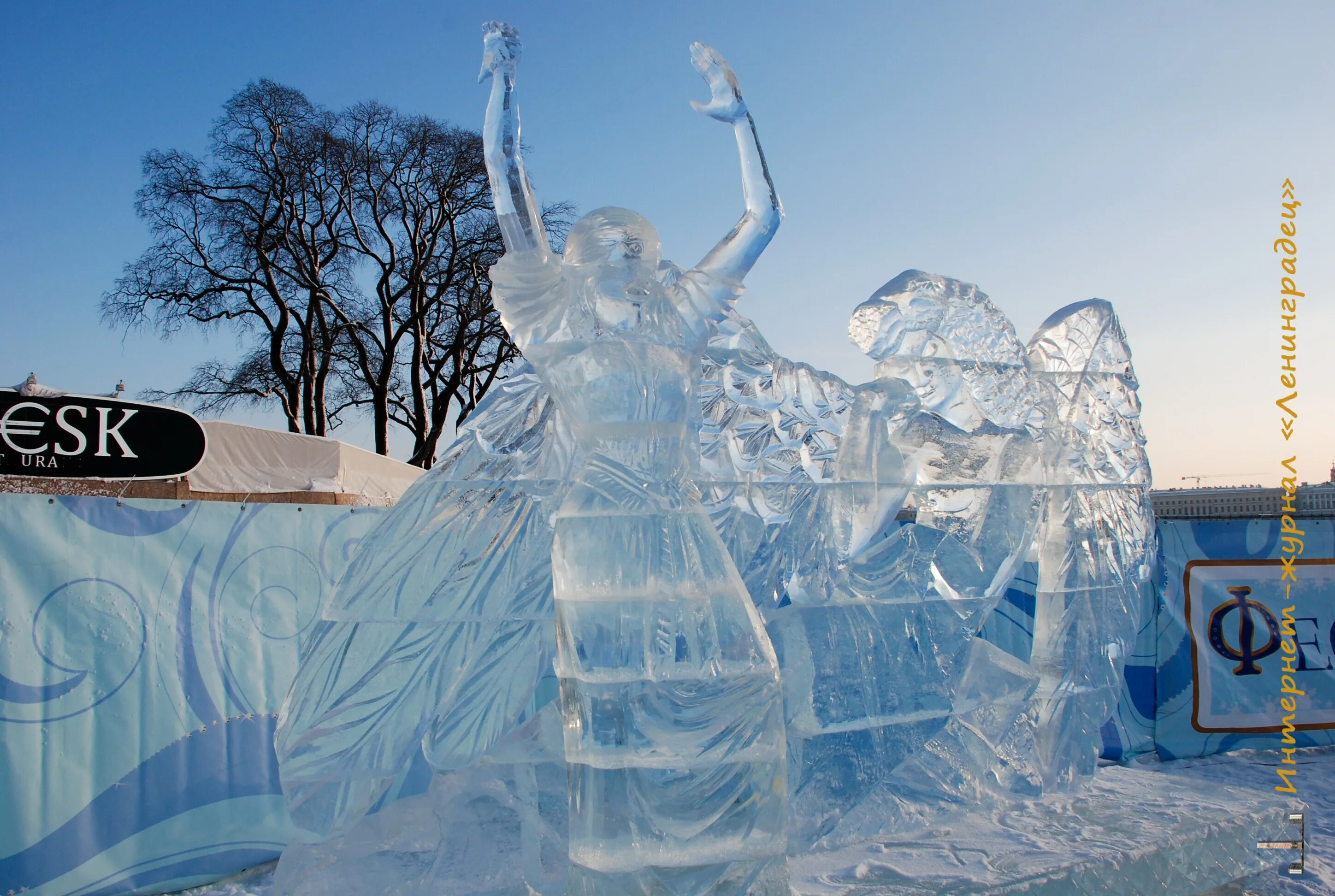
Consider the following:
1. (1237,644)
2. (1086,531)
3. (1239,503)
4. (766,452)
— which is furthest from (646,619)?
(1239,503)

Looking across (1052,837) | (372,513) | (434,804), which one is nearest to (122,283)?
(372,513)

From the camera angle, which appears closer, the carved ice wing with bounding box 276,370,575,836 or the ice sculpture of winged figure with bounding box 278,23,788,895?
the ice sculpture of winged figure with bounding box 278,23,788,895

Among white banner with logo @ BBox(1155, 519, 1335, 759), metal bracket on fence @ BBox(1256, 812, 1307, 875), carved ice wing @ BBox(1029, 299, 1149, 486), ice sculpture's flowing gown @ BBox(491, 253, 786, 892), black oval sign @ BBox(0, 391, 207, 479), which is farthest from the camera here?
white banner with logo @ BBox(1155, 519, 1335, 759)

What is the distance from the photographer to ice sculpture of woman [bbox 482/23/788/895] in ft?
7.48

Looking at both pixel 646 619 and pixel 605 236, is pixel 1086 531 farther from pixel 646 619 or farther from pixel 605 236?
pixel 605 236

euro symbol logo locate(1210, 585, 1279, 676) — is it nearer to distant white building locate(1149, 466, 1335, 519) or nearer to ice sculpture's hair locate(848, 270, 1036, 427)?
distant white building locate(1149, 466, 1335, 519)

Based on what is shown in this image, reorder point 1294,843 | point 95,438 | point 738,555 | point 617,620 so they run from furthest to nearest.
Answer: point 95,438
point 1294,843
point 738,555
point 617,620

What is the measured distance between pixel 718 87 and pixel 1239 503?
6.82m

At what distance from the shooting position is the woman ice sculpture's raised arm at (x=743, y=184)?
268 cm

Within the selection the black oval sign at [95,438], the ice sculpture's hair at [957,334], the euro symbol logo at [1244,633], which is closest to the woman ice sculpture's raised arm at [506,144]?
the ice sculpture's hair at [957,334]

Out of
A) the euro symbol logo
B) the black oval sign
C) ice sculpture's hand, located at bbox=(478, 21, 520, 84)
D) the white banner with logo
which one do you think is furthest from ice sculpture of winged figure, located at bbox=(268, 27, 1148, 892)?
the black oval sign

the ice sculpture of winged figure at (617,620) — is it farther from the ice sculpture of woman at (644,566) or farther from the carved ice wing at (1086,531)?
the carved ice wing at (1086,531)

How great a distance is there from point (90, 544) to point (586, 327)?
2708 millimetres

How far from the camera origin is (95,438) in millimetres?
4680
